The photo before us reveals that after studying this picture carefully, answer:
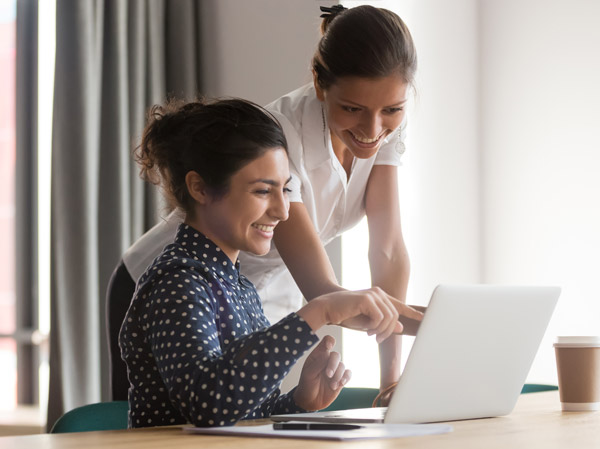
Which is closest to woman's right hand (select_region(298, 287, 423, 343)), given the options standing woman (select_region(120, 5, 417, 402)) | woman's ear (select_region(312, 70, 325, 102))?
standing woman (select_region(120, 5, 417, 402))

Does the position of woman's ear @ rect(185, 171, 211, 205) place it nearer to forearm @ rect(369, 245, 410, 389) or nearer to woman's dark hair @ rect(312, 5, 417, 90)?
woman's dark hair @ rect(312, 5, 417, 90)

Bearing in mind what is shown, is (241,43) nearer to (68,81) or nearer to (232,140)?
(68,81)

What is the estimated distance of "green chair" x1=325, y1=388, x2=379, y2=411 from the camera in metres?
1.64

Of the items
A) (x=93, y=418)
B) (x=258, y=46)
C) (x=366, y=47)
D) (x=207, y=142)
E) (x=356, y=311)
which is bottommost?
(x=93, y=418)

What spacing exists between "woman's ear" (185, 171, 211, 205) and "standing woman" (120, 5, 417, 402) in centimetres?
25

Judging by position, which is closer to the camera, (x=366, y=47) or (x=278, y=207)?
(x=278, y=207)

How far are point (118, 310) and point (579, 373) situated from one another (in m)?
1.03

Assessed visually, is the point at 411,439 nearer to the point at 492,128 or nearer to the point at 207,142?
the point at 207,142

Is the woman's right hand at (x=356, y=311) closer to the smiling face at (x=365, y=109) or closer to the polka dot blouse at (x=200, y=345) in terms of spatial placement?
the polka dot blouse at (x=200, y=345)

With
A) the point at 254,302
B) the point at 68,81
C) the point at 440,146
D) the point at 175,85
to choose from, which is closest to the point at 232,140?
the point at 254,302

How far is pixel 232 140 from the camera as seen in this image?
133cm

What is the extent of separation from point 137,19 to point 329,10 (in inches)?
49.6

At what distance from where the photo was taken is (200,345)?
1060 millimetres

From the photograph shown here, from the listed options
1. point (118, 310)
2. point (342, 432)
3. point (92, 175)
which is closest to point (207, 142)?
point (342, 432)
